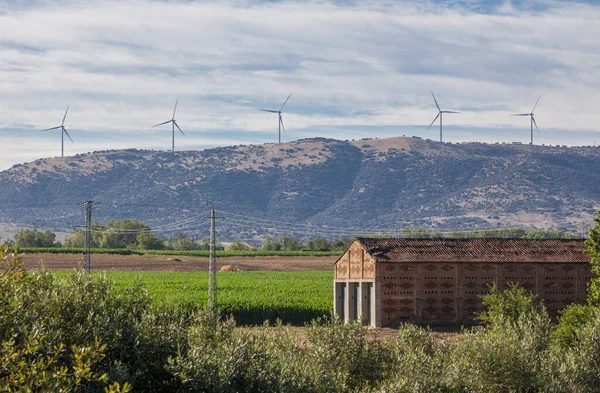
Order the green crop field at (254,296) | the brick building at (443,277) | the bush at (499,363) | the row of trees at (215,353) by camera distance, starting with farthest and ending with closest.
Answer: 1. the green crop field at (254,296)
2. the brick building at (443,277)
3. the bush at (499,363)
4. the row of trees at (215,353)

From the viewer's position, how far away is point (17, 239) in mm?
155000

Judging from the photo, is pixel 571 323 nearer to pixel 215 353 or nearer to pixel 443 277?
pixel 443 277

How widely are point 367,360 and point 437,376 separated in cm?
346

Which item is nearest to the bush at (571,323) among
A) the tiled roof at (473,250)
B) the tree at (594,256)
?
the tree at (594,256)

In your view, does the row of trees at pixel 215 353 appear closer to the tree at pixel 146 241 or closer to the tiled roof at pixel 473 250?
the tiled roof at pixel 473 250

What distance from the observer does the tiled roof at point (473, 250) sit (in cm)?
5162

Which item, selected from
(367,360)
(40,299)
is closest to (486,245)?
(367,360)

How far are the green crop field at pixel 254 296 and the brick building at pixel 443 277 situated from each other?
4.27m

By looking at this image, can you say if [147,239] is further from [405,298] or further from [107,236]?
[405,298]

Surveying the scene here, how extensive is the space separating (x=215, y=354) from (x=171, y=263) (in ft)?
280

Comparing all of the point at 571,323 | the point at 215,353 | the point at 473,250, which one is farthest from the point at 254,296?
the point at 215,353

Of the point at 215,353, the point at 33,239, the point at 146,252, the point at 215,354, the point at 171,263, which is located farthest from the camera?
the point at 33,239

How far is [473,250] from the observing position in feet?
173

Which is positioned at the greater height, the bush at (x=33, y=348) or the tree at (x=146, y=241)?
the bush at (x=33, y=348)
